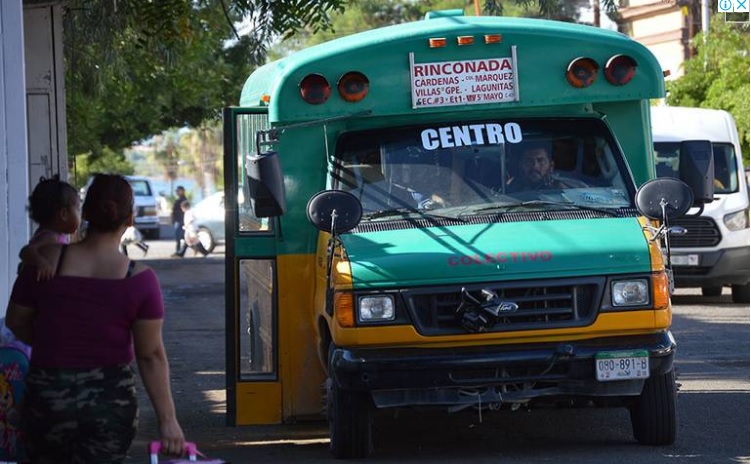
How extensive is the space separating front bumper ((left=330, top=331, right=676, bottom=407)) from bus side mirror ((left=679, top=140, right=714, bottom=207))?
4.22ft

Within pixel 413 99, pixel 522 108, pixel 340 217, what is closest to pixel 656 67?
pixel 522 108

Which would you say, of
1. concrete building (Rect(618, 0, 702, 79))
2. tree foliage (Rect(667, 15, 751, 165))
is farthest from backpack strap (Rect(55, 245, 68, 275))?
concrete building (Rect(618, 0, 702, 79))

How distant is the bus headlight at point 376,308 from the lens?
7.73 meters

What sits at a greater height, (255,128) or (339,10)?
(339,10)

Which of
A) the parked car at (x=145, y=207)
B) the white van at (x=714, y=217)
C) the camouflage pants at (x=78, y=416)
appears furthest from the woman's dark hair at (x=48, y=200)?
the parked car at (x=145, y=207)

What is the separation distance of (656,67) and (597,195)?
0.87 m

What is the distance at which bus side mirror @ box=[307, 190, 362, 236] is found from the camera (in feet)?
26.0

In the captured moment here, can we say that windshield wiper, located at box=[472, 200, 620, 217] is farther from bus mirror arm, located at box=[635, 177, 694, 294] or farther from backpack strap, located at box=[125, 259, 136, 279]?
backpack strap, located at box=[125, 259, 136, 279]

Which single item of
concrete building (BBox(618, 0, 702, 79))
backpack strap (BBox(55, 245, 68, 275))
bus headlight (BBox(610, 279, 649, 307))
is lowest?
bus headlight (BBox(610, 279, 649, 307))

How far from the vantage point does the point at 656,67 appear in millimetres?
8531

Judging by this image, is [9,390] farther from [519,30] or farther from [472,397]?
[519,30]

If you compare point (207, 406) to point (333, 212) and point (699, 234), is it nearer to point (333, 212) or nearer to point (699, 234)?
point (333, 212)

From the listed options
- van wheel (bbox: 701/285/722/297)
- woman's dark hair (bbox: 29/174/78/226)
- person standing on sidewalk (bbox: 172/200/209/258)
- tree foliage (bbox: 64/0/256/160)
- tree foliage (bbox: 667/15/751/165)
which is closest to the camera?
woman's dark hair (bbox: 29/174/78/226)

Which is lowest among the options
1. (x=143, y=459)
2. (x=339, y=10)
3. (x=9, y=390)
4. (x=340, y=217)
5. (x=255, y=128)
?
(x=143, y=459)
